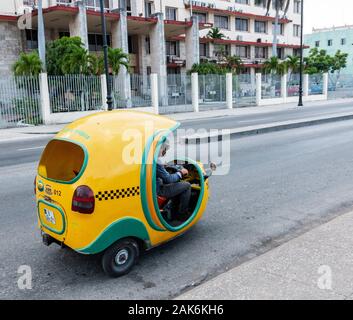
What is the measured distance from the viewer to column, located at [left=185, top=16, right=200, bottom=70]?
134 ft

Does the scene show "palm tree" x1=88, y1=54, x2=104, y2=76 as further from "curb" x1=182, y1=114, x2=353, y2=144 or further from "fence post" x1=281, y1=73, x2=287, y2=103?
"fence post" x1=281, y1=73, x2=287, y2=103

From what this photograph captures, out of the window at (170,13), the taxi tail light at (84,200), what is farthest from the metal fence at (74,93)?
the window at (170,13)

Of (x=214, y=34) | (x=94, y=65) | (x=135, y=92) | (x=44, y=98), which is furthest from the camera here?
(x=214, y=34)

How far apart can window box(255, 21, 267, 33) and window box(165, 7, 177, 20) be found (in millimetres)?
16236

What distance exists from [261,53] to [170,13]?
60.4 feet

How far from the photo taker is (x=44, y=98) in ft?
71.4

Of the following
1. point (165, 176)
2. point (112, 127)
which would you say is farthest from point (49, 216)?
point (165, 176)

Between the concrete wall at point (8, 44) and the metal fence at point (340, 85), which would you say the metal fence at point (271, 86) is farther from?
the concrete wall at point (8, 44)

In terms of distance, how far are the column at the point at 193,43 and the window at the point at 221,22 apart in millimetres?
10537

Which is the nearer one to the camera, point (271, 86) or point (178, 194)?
point (178, 194)

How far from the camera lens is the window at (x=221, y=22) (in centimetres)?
5084

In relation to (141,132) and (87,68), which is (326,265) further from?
(87,68)

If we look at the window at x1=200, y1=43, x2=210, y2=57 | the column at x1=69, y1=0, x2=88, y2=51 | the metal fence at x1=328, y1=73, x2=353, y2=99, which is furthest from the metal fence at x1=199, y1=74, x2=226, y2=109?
the metal fence at x1=328, y1=73, x2=353, y2=99

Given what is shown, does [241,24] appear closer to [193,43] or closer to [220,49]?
[220,49]
